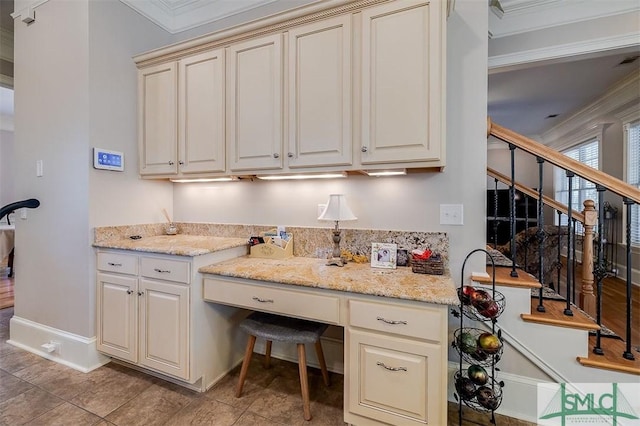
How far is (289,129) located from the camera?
74.9 inches

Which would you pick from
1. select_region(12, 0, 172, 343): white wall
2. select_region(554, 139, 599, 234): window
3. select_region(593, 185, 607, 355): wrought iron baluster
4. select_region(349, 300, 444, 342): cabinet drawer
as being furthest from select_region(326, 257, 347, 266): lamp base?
select_region(554, 139, 599, 234): window

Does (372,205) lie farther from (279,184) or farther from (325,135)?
(279,184)

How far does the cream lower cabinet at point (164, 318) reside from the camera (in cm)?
182

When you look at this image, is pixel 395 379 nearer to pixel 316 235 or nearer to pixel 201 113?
pixel 316 235

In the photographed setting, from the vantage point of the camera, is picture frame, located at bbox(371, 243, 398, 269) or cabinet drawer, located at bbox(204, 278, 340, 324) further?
picture frame, located at bbox(371, 243, 398, 269)

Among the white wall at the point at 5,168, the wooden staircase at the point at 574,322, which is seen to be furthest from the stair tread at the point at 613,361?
the white wall at the point at 5,168

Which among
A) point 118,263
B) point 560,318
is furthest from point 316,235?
point 560,318

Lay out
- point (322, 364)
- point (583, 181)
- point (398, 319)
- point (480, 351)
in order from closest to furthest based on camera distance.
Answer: point (398, 319) → point (480, 351) → point (322, 364) → point (583, 181)

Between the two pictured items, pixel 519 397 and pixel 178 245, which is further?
pixel 178 245

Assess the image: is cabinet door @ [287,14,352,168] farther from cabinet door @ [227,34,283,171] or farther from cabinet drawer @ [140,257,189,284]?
cabinet drawer @ [140,257,189,284]

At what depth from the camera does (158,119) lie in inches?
93.7

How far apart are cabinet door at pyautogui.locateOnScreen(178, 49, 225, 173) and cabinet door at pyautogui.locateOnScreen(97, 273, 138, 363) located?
3.13 ft

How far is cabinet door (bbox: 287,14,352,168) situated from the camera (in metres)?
1.76

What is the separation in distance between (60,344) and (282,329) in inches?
74.8
